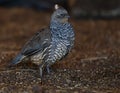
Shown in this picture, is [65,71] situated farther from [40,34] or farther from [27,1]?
[27,1]

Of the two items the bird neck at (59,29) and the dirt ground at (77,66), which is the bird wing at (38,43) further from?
the dirt ground at (77,66)

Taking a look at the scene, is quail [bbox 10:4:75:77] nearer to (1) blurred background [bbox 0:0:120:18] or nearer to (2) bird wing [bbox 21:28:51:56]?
(2) bird wing [bbox 21:28:51:56]

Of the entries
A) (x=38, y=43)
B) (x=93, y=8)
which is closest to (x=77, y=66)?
(x=38, y=43)

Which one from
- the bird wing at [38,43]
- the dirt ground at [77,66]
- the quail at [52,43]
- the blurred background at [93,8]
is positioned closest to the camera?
the dirt ground at [77,66]

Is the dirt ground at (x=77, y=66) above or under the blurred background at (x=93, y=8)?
under

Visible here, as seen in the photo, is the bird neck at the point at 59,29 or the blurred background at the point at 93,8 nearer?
the bird neck at the point at 59,29

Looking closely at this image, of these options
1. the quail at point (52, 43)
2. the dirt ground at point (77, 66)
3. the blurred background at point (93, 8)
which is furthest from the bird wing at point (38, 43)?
the blurred background at point (93, 8)

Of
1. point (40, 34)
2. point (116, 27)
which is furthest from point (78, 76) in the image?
point (116, 27)
